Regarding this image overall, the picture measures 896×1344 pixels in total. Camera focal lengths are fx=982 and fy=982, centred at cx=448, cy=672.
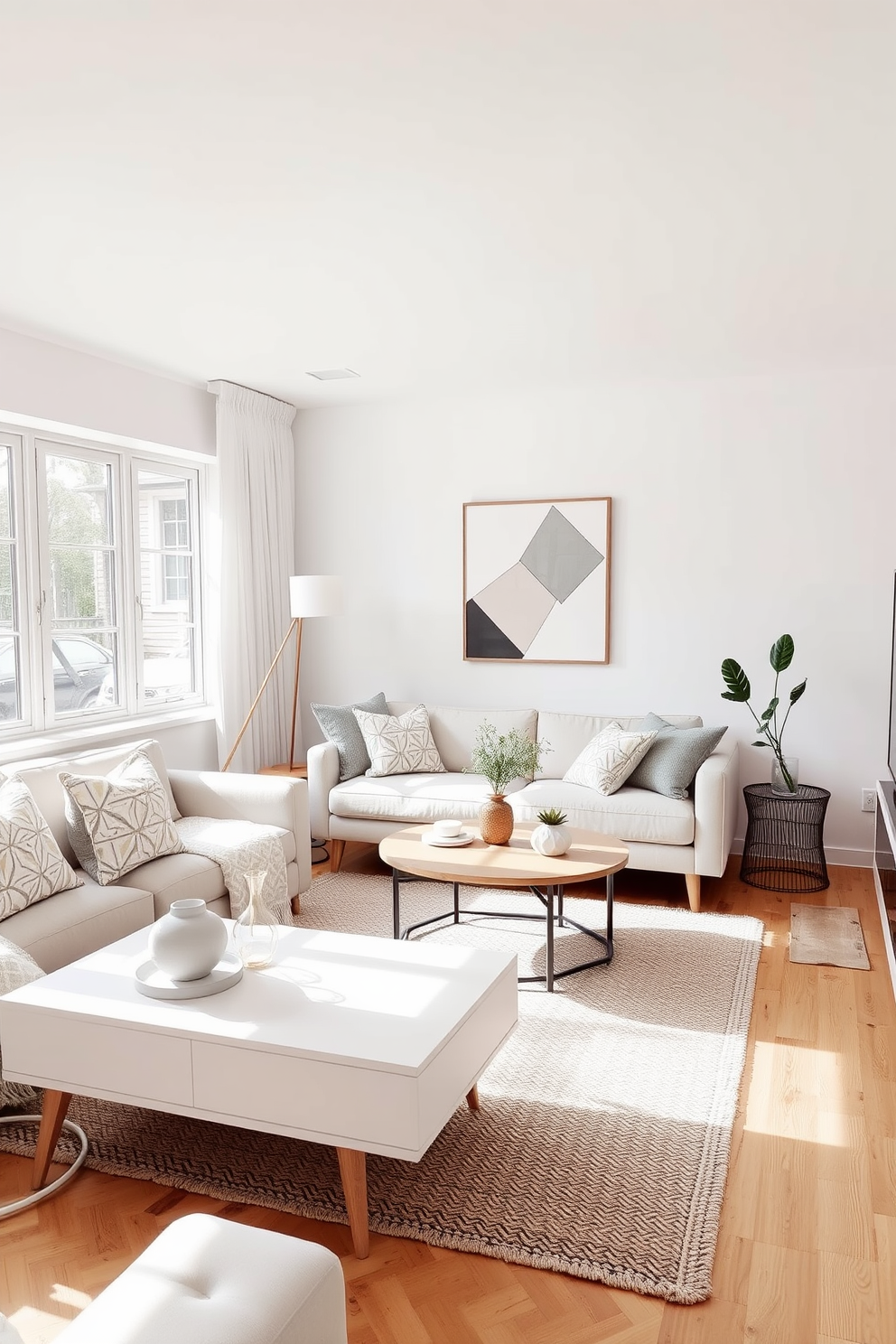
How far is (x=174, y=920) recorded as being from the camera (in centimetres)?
248

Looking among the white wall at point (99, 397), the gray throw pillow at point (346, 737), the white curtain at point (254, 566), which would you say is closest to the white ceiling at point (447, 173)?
the white wall at point (99, 397)

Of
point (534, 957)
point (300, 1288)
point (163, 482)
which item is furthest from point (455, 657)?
point (300, 1288)

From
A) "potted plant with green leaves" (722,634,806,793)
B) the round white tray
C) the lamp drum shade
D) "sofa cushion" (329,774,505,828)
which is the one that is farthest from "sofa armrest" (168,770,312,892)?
"potted plant with green leaves" (722,634,806,793)

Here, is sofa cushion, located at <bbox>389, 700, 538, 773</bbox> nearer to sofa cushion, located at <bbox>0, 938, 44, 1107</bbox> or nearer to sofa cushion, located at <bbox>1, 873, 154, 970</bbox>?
sofa cushion, located at <bbox>1, 873, 154, 970</bbox>

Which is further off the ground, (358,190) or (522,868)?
(358,190)

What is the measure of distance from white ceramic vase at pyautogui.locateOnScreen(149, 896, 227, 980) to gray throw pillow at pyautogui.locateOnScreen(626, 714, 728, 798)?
2.66m

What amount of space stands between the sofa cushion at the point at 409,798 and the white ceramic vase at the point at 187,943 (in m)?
2.31

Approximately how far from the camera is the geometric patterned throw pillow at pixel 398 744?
17.2 ft

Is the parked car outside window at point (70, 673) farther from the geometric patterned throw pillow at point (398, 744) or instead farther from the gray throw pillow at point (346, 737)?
the geometric patterned throw pillow at point (398, 744)

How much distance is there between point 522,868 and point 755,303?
243cm

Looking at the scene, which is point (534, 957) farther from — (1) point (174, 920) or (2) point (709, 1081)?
(1) point (174, 920)

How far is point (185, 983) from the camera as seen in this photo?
2506 mm

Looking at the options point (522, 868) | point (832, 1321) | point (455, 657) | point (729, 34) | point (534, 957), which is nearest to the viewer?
point (832, 1321)

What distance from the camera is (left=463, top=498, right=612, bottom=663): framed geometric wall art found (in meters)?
5.48
